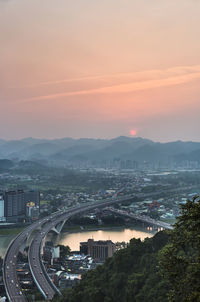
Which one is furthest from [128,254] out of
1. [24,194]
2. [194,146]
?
[194,146]

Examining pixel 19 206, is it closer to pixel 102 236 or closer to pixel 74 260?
pixel 102 236

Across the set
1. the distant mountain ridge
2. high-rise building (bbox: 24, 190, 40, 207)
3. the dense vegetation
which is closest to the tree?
the dense vegetation

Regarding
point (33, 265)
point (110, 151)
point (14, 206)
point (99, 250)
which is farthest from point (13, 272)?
point (110, 151)

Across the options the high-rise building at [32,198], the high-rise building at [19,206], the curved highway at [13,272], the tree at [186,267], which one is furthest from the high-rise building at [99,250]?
the high-rise building at [32,198]

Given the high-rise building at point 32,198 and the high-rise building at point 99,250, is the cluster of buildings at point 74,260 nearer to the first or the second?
the high-rise building at point 99,250

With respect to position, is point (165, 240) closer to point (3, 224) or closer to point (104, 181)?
point (3, 224)

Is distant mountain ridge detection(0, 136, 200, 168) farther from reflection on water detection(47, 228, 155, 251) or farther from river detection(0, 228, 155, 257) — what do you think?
reflection on water detection(47, 228, 155, 251)

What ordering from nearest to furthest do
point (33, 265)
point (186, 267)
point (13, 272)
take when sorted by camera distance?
point (186, 267) → point (13, 272) → point (33, 265)
